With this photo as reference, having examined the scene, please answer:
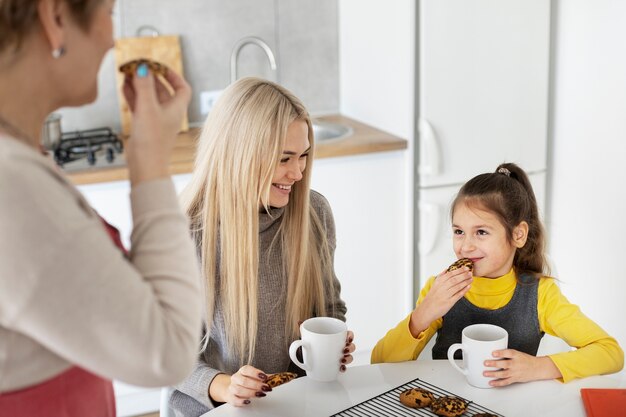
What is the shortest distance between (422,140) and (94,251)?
232 centimetres

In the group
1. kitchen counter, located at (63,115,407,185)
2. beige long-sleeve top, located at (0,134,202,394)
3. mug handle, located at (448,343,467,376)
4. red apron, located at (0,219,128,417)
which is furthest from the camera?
kitchen counter, located at (63,115,407,185)

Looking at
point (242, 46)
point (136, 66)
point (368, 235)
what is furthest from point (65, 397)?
point (242, 46)

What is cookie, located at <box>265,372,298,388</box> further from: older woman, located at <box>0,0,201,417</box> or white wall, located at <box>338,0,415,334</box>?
white wall, located at <box>338,0,415,334</box>

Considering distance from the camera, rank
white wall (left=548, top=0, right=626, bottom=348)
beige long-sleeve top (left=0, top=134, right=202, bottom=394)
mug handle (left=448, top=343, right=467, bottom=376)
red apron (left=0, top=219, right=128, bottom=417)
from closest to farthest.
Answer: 1. beige long-sleeve top (left=0, top=134, right=202, bottom=394)
2. red apron (left=0, top=219, right=128, bottom=417)
3. mug handle (left=448, top=343, right=467, bottom=376)
4. white wall (left=548, top=0, right=626, bottom=348)

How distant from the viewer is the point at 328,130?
11.1 ft

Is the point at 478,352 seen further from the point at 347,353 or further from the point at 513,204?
the point at 513,204

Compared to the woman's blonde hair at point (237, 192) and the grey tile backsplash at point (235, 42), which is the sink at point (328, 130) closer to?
the grey tile backsplash at point (235, 42)

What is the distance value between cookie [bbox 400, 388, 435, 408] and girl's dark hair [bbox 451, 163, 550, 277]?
1.80ft

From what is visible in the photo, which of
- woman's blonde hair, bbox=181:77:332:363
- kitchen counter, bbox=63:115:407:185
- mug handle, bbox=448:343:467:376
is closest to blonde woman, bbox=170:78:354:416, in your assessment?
woman's blonde hair, bbox=181:77:332:363

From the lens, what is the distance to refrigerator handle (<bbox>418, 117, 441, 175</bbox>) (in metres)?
3.01

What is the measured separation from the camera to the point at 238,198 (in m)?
1.79

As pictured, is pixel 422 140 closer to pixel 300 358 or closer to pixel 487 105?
pixel 487 105

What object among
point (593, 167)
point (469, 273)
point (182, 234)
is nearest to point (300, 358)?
point (469, 273)

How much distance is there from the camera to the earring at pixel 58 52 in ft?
2.81
